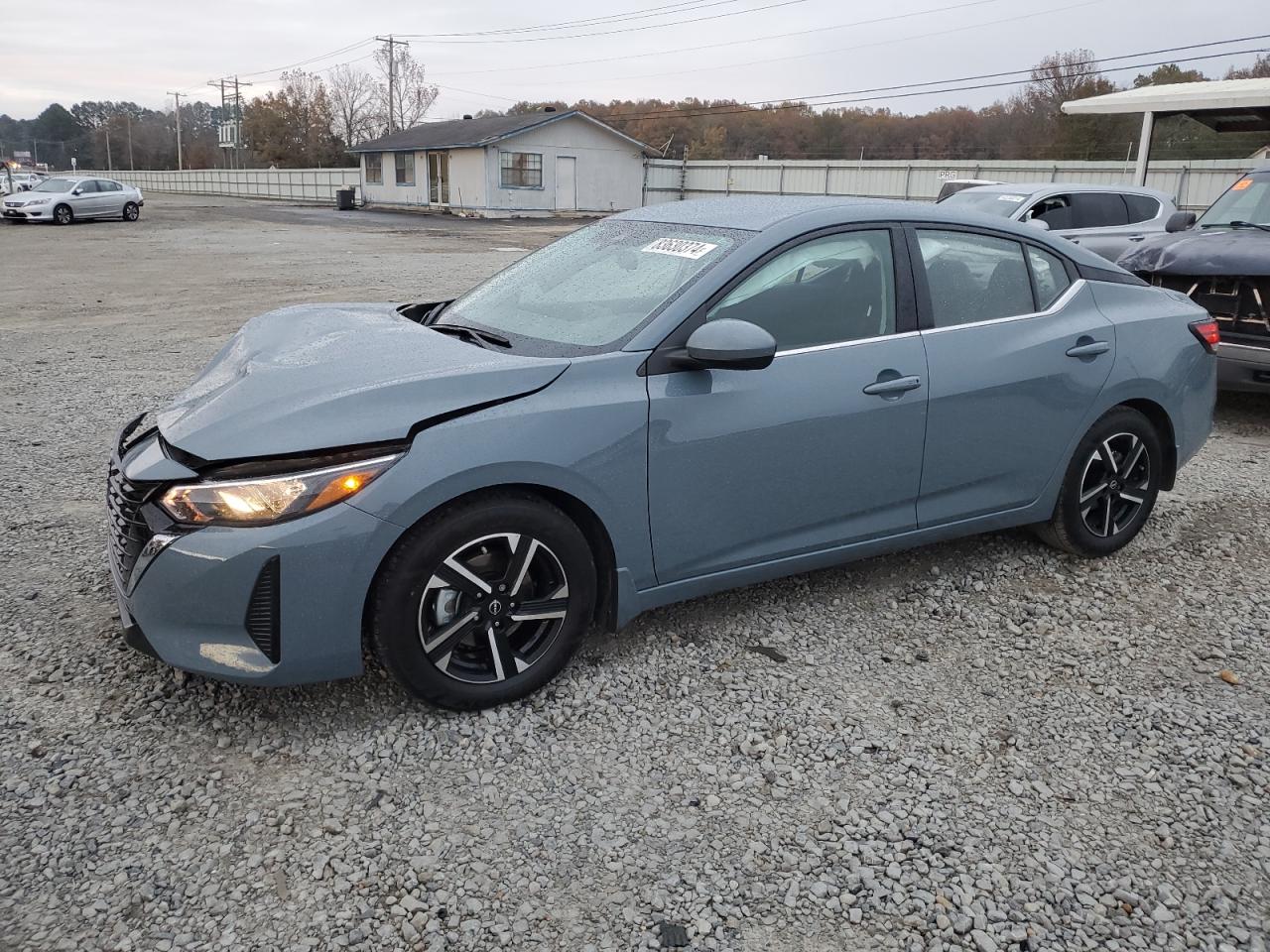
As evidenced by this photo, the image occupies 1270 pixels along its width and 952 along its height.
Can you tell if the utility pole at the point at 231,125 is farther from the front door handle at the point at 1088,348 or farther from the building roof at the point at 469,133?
the front door handle at the point at 1088,348

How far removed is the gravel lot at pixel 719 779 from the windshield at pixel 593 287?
3.95 ft

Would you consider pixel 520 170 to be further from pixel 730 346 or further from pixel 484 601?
pixel 484 601

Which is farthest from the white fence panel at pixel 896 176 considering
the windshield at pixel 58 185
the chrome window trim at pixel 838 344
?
the windshield at pixel 58 185

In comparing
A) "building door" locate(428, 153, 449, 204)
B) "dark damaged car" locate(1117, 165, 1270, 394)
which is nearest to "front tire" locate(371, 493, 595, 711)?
"dark damaged car" locate(1117, 165, 1270, 394)

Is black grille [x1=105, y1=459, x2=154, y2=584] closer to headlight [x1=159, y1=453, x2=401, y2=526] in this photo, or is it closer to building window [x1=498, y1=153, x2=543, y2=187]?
headlight [x1=159, y1=453, x2=401, y2=526]

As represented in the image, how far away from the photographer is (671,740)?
3.31 metres

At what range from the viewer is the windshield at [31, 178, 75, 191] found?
110 ft

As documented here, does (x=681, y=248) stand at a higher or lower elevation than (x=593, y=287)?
higher

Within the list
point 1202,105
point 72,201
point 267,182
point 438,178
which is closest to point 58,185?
point 72,201

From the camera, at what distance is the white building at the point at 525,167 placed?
42.1 metres

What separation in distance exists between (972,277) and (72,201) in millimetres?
35623

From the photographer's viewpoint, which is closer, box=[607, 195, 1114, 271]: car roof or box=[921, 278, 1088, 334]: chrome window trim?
box=[607, 195, 1114, 271]: car roof

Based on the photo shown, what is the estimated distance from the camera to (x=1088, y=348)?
4438 mm

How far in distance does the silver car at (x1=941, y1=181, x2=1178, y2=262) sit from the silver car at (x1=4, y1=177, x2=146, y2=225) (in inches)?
1214
